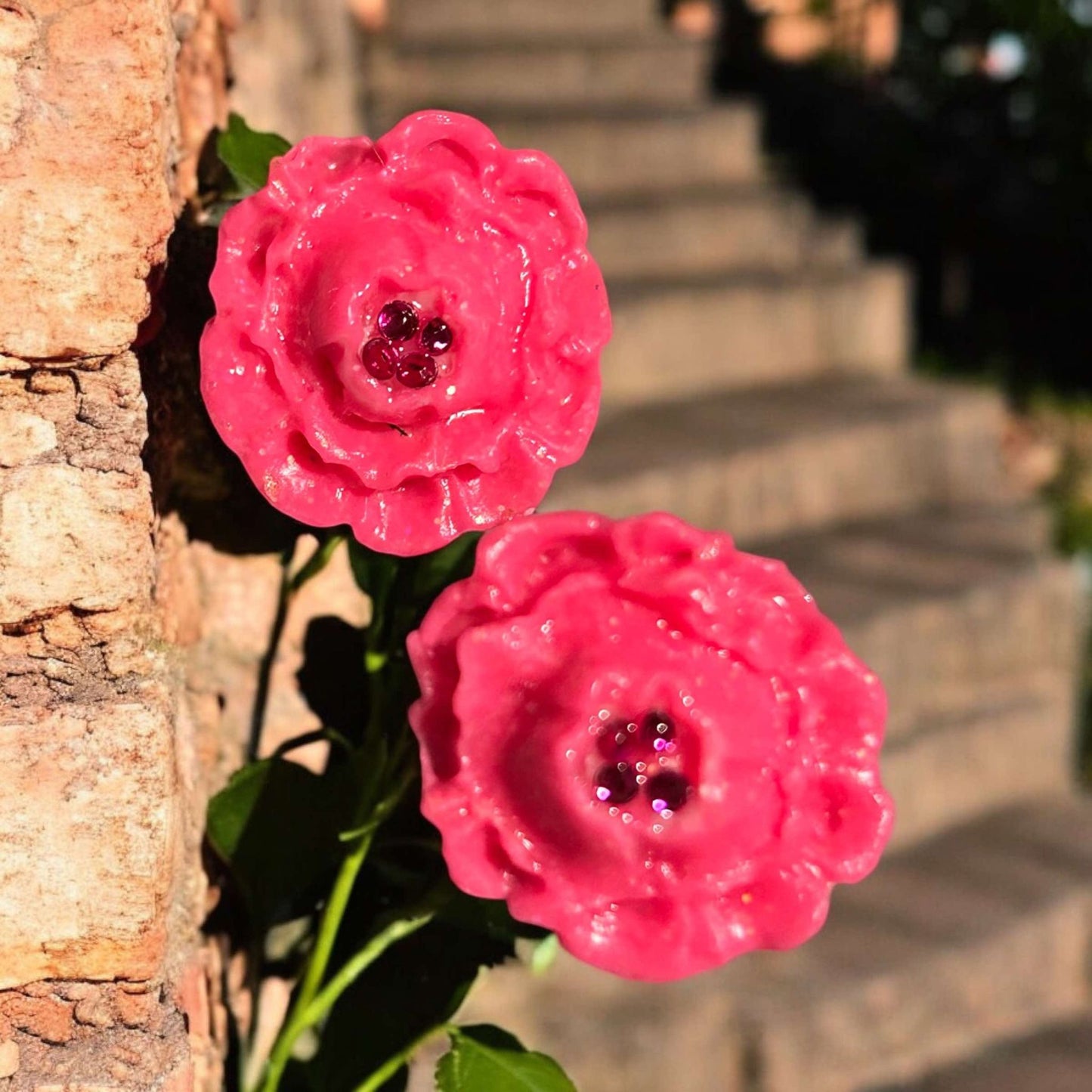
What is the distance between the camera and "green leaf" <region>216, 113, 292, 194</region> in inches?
26.0

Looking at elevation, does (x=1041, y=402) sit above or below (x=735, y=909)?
below

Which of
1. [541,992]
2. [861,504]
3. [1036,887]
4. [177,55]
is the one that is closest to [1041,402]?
[861,504]

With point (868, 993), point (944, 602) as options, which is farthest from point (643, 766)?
point (944, 602)

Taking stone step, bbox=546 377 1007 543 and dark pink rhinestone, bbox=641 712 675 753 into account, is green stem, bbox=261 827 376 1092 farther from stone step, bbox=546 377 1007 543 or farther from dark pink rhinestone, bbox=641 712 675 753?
stone step, bbox=546 377 1007 543

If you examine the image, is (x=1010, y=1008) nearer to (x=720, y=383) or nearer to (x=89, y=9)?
(x=720, y=383)

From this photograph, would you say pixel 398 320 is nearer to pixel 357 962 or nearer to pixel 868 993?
pixel 357 962

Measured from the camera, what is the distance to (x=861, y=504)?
2510 millimetres

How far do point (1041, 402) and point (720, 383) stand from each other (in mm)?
1180

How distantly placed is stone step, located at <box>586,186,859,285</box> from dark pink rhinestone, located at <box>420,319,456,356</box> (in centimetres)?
206

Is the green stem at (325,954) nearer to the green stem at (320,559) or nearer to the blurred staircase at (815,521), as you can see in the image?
the green stem at (320,559)

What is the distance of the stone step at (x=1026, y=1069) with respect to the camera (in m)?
1.86

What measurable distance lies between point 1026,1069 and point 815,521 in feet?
3.07

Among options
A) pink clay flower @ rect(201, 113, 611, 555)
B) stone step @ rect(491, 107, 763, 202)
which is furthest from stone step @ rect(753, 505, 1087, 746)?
pink clay flower @ rect(201, 113, 611, 555)

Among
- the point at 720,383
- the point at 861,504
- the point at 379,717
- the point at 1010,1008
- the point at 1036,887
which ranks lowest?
the point at 1010,1008
